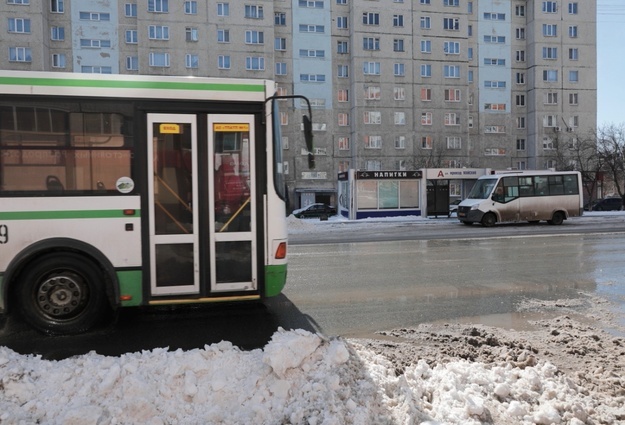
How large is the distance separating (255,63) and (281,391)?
52.8 meters

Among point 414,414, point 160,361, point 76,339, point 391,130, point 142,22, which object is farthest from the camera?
point 391,130

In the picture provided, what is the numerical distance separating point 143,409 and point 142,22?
5368cm

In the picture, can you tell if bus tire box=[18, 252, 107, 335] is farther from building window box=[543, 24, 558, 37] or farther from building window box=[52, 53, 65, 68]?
building window box=[543, 24, 558, 37]

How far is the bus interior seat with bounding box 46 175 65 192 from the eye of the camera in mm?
5668

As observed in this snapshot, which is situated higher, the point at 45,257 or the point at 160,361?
the point at 45,257

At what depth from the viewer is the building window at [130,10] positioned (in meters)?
50.9

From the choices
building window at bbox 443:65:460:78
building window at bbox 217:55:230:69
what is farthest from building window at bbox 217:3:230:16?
building window at bbox 443:65:460:78

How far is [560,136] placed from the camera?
61156mm

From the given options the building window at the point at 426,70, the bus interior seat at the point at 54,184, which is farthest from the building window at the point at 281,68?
Answer: the bus interior seat at the point at 54,184

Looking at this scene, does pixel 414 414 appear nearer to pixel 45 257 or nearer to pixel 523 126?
pixel 45 257

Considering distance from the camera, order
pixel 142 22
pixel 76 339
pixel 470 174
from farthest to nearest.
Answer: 1. pixel 142 22
2. pixel 470 174
3. pixel 76 339

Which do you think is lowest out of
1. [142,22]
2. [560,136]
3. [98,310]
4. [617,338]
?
[617,338]

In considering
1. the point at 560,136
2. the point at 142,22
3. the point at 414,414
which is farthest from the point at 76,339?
the point at 560,136

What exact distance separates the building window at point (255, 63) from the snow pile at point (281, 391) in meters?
51.7
